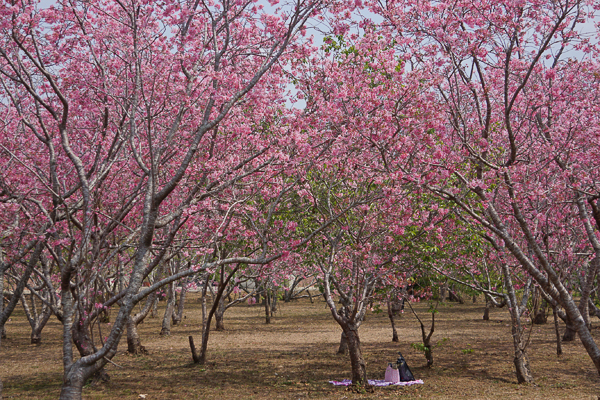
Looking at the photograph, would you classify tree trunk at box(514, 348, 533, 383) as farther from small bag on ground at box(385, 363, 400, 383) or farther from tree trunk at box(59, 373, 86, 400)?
tree trunk at box(59, 373, 86, 400)

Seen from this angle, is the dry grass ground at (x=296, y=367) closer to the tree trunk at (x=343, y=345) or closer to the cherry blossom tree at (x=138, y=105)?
the tree trunk at (x=343, y=345)

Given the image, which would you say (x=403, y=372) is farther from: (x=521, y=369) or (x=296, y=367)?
(x=296, y=367)

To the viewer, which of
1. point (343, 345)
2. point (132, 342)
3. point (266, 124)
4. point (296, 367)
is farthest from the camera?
point (343, 345)

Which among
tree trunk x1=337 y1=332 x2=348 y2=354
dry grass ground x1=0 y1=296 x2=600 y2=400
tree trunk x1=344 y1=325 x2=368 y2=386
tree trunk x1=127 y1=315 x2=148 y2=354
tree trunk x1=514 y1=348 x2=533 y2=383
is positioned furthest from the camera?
tree trunk x1=337 y1=332 x2=348 y2=354

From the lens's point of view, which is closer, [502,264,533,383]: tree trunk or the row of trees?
the row of trees

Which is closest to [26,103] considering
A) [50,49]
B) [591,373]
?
[50,49]

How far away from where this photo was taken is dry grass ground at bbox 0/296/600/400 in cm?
1214

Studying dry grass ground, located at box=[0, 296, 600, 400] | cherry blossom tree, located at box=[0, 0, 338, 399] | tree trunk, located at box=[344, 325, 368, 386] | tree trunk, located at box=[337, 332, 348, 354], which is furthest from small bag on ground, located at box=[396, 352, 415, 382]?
cherry blossom tree, located at box=[0, 0, 338, 399]

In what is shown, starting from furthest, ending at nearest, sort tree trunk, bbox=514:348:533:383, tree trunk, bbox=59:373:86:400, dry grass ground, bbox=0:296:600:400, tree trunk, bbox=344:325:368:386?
tree trunk, bbox=514:348:533:383 < tree trunk, bbox=344:325:368:386 < dry grass ground, bbox=0:296:600:400 < tree trunk, bbox=59:373:86:400

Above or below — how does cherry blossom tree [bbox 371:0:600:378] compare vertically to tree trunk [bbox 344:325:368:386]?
above

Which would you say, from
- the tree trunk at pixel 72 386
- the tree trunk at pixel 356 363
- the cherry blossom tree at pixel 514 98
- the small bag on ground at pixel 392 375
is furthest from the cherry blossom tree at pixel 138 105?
the small bag on ground at pixel 392 375

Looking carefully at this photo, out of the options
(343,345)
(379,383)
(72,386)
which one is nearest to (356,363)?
(379,383)

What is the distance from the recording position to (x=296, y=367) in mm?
15719

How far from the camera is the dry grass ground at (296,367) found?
12.1m
